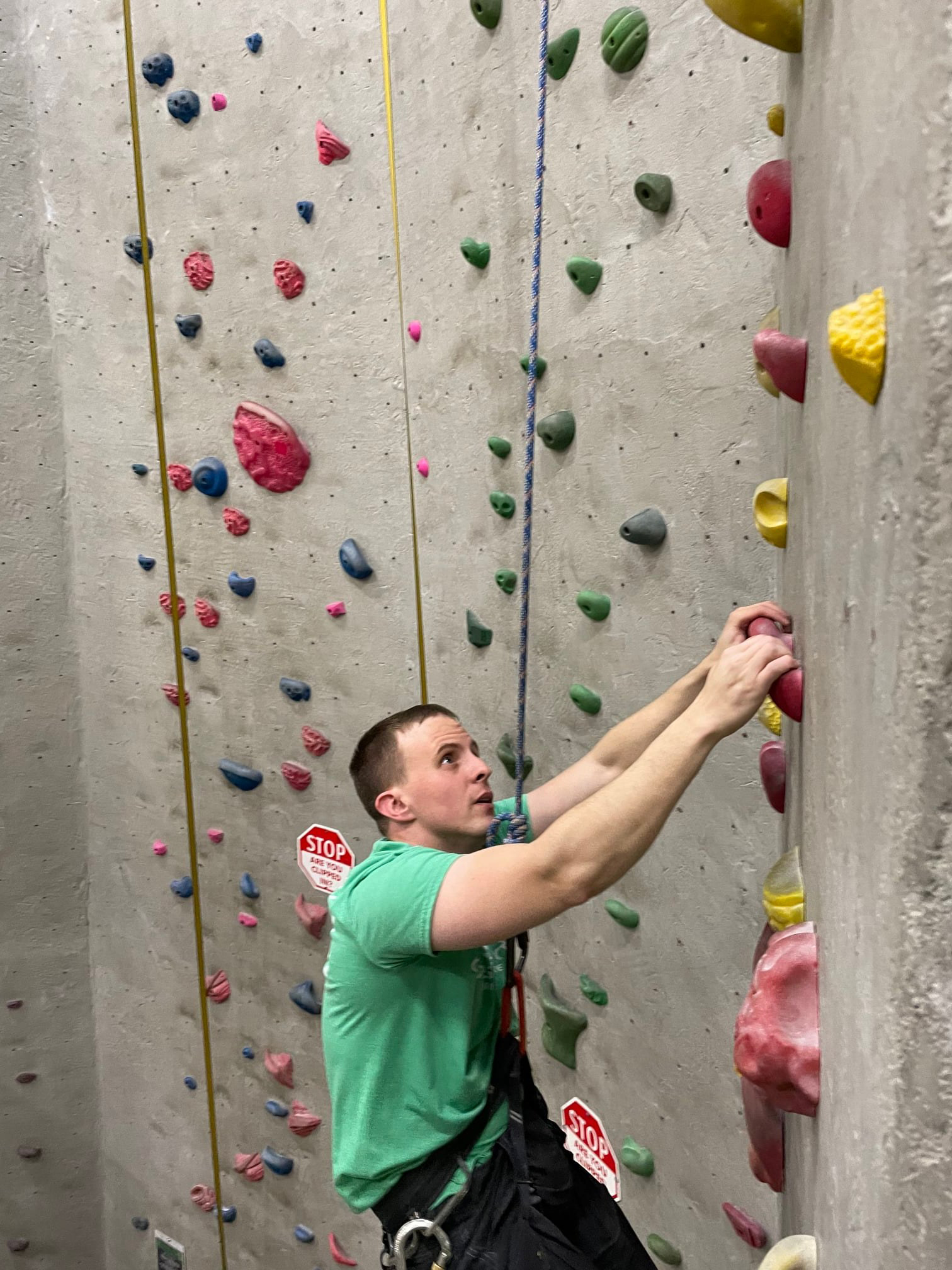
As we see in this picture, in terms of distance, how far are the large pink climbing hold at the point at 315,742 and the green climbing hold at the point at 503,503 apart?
77 cm

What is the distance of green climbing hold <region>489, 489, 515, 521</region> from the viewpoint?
1.96 metres

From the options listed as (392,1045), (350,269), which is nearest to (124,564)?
(350,269)

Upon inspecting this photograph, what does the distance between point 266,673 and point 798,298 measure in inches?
72.0

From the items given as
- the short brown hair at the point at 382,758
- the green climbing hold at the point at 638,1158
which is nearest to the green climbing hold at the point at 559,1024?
the green climbing hold at the point at 638,1158

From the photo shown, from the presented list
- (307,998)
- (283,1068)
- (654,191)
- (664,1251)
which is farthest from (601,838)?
(283,1068)

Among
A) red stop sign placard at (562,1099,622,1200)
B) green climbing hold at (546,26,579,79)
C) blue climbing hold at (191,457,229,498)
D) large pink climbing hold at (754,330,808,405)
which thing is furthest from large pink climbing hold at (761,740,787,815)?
blue climbing hold at (191,457,229,498)

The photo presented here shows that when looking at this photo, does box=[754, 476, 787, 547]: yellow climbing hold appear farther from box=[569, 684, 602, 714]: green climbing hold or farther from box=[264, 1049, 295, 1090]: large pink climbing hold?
box=[264, 1049, 295, 1090]: large pink climbing hold

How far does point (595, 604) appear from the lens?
1.84m

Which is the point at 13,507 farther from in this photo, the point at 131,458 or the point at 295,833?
the point at 295,833

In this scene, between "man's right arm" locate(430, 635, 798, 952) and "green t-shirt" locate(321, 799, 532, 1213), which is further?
"green t-shirt" locate(321, 799, 532, 1213)

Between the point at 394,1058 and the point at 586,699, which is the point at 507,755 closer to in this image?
the point at 586,699

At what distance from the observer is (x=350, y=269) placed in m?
2.24

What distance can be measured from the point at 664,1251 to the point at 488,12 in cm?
202

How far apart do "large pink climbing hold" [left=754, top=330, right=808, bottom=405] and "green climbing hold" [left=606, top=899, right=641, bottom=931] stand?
3.67ft
